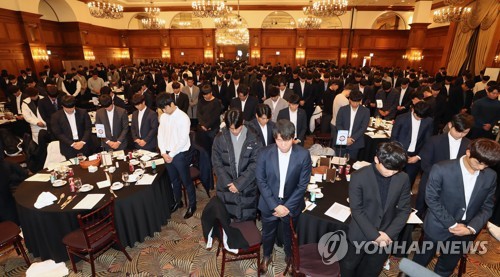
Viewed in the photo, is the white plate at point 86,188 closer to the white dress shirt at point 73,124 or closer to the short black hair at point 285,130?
the white dress shirt at point 73,124

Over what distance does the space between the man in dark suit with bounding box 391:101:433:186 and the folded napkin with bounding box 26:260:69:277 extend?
517 cm

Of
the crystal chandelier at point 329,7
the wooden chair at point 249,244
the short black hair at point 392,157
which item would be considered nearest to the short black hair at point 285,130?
the short black hair at point 392,157

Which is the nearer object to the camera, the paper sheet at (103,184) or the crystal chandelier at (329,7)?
the paper sheet at (103,184)

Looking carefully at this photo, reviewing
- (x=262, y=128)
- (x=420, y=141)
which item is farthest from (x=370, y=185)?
(x=420, y=141)

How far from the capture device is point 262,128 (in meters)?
4.20

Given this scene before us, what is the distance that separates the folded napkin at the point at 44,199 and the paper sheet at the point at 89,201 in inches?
14.0

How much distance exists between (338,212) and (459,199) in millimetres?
1129

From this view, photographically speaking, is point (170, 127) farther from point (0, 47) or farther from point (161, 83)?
point (0, 47)

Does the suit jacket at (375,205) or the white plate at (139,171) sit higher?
the suit jacket at (375,205)

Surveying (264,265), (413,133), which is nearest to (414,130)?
(413,133)

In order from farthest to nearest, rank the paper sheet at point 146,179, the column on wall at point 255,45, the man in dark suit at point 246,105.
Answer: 1. the column on wall at point 255,45
2. the man in dark suit at point 246,105
3. the paper sheet at point 146,179

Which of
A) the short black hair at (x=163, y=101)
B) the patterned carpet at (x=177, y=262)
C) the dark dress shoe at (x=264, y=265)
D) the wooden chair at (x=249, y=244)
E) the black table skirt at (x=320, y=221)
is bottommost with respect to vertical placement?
the patterned carpet at (x=177, y=262)

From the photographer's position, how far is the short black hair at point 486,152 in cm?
210

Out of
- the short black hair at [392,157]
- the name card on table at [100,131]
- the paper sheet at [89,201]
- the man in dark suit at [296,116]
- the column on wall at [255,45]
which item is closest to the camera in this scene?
the short black hair at [392,157]
